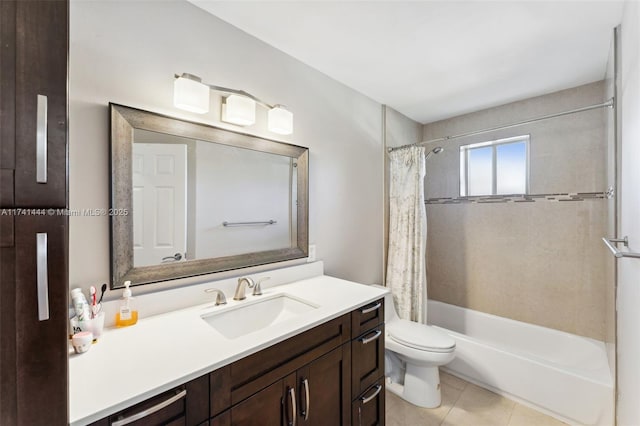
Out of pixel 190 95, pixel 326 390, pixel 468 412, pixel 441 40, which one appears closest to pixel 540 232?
pixel 468 412

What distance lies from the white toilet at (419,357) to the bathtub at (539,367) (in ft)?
1.25

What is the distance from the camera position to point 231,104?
56.6 inches

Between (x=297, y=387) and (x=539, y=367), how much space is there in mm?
1782

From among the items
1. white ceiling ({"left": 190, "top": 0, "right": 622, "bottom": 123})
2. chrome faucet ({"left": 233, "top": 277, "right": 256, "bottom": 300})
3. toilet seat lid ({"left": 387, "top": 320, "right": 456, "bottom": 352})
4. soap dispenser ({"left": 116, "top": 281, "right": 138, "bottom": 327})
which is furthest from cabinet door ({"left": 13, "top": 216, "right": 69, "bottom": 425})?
toilet seat lid ({"left": 387, "top": 320, "right": 456, "bottom": 352})

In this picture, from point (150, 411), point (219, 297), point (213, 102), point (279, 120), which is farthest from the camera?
point (279, 120)

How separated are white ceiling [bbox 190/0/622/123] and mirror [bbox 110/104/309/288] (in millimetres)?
653

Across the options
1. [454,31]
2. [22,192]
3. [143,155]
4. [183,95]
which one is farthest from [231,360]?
[454,31]

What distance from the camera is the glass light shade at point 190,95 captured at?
126 cm

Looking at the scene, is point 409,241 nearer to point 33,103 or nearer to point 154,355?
point 154,355

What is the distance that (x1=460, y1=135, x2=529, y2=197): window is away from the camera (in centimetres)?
255

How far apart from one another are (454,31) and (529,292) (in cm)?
230

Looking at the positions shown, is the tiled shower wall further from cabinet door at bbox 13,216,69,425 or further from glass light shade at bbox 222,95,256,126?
cabinet door at bbox 13,216,69,425

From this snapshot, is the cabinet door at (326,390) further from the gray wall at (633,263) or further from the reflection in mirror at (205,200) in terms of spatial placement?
the gray wall at (633,263)

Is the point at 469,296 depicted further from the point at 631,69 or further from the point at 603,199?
the point at 631,69
